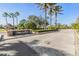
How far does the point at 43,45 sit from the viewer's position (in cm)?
329

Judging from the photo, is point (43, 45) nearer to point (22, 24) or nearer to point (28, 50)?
point (28, 50)

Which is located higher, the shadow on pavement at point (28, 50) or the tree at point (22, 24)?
the tree at point (22, 24)

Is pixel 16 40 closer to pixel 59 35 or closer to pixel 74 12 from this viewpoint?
pixel 59 35

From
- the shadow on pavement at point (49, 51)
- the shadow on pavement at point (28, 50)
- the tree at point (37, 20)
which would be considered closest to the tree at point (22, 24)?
the tree at point (37, 20)

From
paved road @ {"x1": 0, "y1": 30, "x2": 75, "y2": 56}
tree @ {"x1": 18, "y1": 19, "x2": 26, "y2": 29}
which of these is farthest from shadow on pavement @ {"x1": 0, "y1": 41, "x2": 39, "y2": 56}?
tree @ {"x1": 18, "y1": 19, "x2": 26, "y2": 29}

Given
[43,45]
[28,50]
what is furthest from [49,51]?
[28,50]

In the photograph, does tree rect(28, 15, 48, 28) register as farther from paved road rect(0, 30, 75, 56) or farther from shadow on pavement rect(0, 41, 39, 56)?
shadow on pavement rect(0, 41, 39, 56)

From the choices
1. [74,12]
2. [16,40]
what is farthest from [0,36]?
[74,12]

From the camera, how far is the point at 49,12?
3.33 m

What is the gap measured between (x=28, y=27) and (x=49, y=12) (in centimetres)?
32

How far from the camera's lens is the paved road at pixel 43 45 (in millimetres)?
3236

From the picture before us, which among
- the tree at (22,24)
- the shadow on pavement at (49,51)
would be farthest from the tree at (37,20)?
the shadow on pavement at (49,51)

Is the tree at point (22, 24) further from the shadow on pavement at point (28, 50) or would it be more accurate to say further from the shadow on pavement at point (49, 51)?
the shadow on pavement at point (49, 51)

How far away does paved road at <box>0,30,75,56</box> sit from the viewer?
10.6ft
